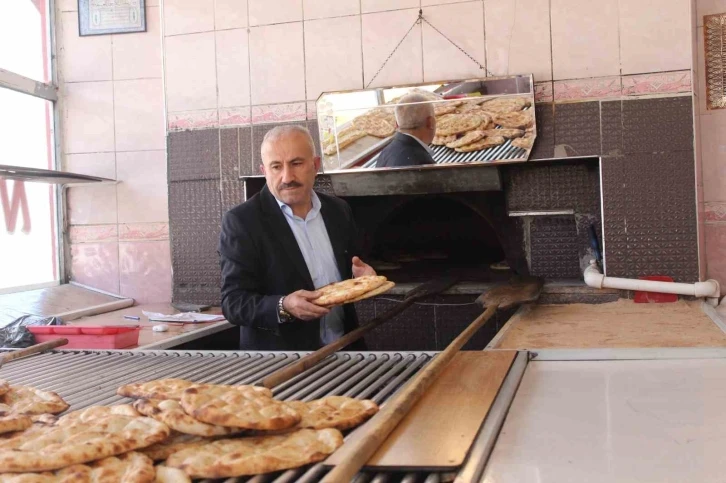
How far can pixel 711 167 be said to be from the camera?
156 inches

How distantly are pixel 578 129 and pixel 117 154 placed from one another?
309cm

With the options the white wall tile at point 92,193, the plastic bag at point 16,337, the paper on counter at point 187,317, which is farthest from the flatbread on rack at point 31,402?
the white wall tile at point 92,193

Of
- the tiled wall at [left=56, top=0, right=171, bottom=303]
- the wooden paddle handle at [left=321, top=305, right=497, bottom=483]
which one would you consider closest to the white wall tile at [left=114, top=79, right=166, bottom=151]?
the tiled wall at [left=56, top=0, right=171, bottom=303]

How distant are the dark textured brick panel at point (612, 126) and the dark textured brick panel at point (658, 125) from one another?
3 centimetres

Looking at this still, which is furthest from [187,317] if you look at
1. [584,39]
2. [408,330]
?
[584,39]

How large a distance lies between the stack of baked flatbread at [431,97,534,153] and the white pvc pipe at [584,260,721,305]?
2.63 feet

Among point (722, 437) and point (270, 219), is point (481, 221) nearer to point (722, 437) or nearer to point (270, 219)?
point (270, 219)

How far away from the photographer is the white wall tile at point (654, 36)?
11.8 ft

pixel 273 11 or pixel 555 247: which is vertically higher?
pixel 273 11

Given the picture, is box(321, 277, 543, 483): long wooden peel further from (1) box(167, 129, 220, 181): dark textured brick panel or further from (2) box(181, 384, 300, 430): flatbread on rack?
(1) box(167, 129, 220, 181): dark textured brick panel

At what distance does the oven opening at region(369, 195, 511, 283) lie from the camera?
4.81 metres

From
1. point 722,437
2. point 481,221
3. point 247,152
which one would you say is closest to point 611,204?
point 481,221

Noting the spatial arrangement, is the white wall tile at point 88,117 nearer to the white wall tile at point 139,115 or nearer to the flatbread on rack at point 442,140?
the white wall tile at point 139,115

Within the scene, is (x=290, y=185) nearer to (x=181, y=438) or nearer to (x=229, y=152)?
(x=181, y=438)
